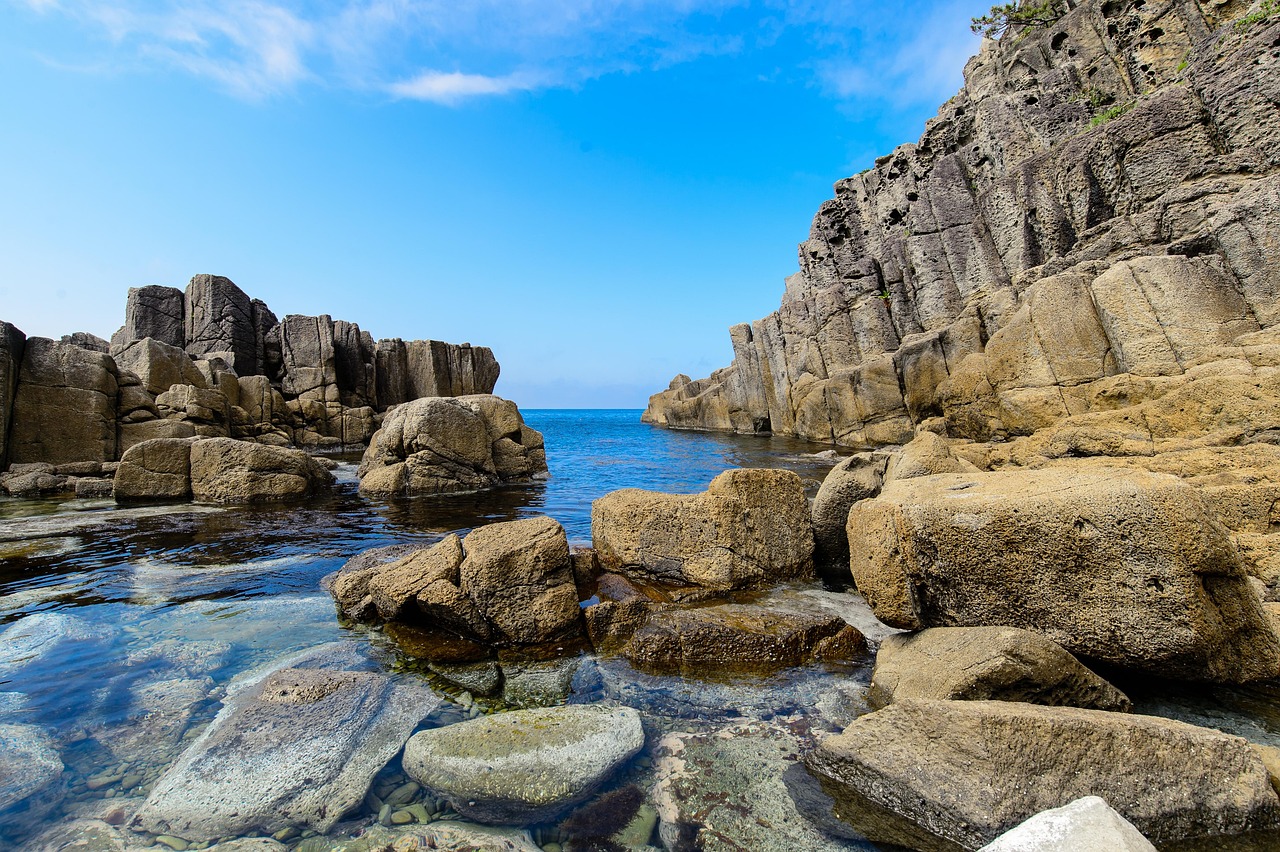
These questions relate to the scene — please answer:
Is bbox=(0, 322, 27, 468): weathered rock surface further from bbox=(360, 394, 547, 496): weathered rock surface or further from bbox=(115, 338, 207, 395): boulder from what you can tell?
bbox=(360, 394, 547, 496): weathered rock surface

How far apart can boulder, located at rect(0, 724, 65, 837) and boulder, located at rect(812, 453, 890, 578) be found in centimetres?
770

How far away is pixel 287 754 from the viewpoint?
13.0 ft

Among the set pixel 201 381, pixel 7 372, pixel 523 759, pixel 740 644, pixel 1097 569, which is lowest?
pixel 740 644

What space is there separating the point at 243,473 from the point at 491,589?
13.6 m

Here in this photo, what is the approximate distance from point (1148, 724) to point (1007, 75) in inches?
1595

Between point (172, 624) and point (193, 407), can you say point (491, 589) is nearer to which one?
point (172, 624)

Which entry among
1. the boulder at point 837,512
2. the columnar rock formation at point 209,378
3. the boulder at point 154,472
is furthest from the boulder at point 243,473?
the boulder at point 837,512

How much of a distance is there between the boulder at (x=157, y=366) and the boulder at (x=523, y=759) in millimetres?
24235

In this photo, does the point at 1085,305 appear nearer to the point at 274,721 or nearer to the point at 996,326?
the point at 996,326

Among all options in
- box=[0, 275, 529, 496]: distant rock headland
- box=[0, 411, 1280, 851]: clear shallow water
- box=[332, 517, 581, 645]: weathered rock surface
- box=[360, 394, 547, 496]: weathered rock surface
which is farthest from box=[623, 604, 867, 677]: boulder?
box=[0, 275, 529, 496]: distant rock headland

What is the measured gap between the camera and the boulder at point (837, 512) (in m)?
8.14

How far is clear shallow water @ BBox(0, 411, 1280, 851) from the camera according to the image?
4066 millimetres

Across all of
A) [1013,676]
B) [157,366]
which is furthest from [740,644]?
[157,366]

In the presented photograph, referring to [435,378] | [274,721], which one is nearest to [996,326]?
[274,721]
